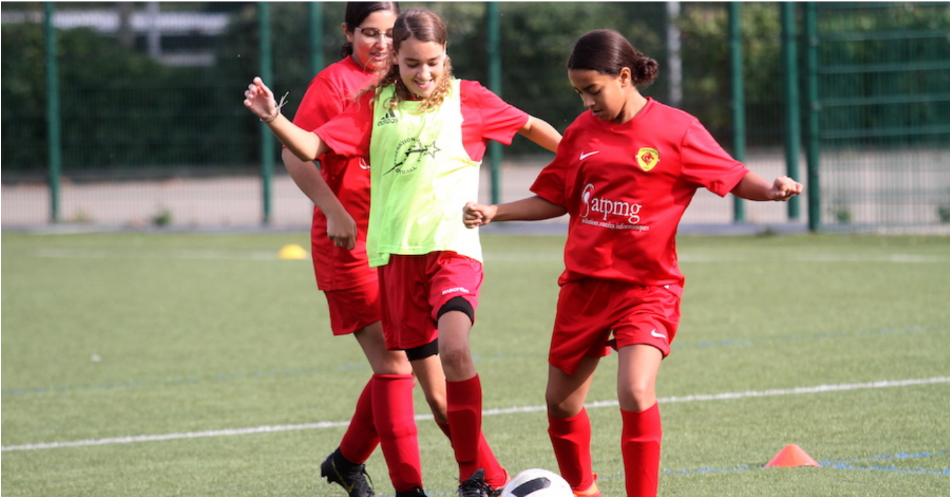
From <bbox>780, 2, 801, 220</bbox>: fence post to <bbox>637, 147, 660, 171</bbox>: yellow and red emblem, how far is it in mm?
10777

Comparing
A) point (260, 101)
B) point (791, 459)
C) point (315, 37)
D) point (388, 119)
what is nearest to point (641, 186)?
point (388, 119)

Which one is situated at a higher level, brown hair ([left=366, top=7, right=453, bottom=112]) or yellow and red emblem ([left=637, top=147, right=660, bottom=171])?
brown hair ([left=366, top=7, right=453, bottom=112])

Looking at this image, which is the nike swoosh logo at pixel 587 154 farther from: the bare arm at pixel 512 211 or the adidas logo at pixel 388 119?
the adidas logo at pixel 388 119

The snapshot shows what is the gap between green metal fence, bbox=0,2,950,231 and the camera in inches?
532

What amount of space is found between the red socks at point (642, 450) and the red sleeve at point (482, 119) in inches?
42.4

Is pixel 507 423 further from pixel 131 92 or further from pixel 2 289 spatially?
pixel 131 92

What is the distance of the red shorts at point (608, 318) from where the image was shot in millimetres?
3754

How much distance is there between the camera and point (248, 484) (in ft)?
15.8

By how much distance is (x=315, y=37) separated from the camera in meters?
16.1

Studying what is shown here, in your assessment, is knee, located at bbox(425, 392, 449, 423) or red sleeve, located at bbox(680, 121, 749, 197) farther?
knee, located at bbox(425, 392, 449, 423)

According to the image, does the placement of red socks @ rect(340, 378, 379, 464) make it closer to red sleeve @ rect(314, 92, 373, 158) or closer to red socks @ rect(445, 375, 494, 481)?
red socks @ rect(445, 375, 494, 481)

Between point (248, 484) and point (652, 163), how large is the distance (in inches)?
84.5

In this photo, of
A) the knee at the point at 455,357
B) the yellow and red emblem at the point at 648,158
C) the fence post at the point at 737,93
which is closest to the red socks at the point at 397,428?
the knee at the point at 455,357

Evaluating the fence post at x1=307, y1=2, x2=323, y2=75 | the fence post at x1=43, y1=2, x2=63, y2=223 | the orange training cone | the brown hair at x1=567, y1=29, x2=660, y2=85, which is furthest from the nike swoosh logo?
the fence post at x1=43, y1=2, x2=63, y2=223
